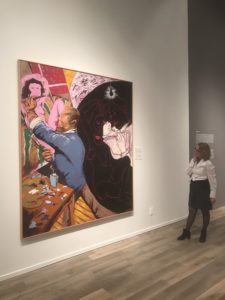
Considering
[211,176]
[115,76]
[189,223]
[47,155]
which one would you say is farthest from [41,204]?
[211,176]

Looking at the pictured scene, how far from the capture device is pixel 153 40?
3.97m

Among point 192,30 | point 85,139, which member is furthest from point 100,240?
point 192,30

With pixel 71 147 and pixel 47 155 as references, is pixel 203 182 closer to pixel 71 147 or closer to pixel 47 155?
pixel 71 147

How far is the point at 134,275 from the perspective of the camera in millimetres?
2725

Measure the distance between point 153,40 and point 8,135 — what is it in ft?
8.32

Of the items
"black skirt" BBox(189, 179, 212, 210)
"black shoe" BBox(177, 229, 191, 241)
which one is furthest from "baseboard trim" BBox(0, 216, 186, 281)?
"black skirt" BBox(189, 179, 212, 210)

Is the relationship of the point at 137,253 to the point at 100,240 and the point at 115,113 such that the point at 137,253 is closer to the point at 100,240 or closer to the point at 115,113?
the point at 100,240

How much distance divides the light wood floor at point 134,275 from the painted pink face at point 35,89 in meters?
1.84

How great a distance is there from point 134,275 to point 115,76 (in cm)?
237

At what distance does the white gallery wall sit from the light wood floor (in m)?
0.21

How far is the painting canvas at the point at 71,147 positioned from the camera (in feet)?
9.16

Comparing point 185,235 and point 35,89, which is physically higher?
point 35,89

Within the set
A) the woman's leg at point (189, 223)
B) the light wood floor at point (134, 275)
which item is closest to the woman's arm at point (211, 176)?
the woman's leg at point (189, 223)

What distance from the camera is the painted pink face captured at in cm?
279
